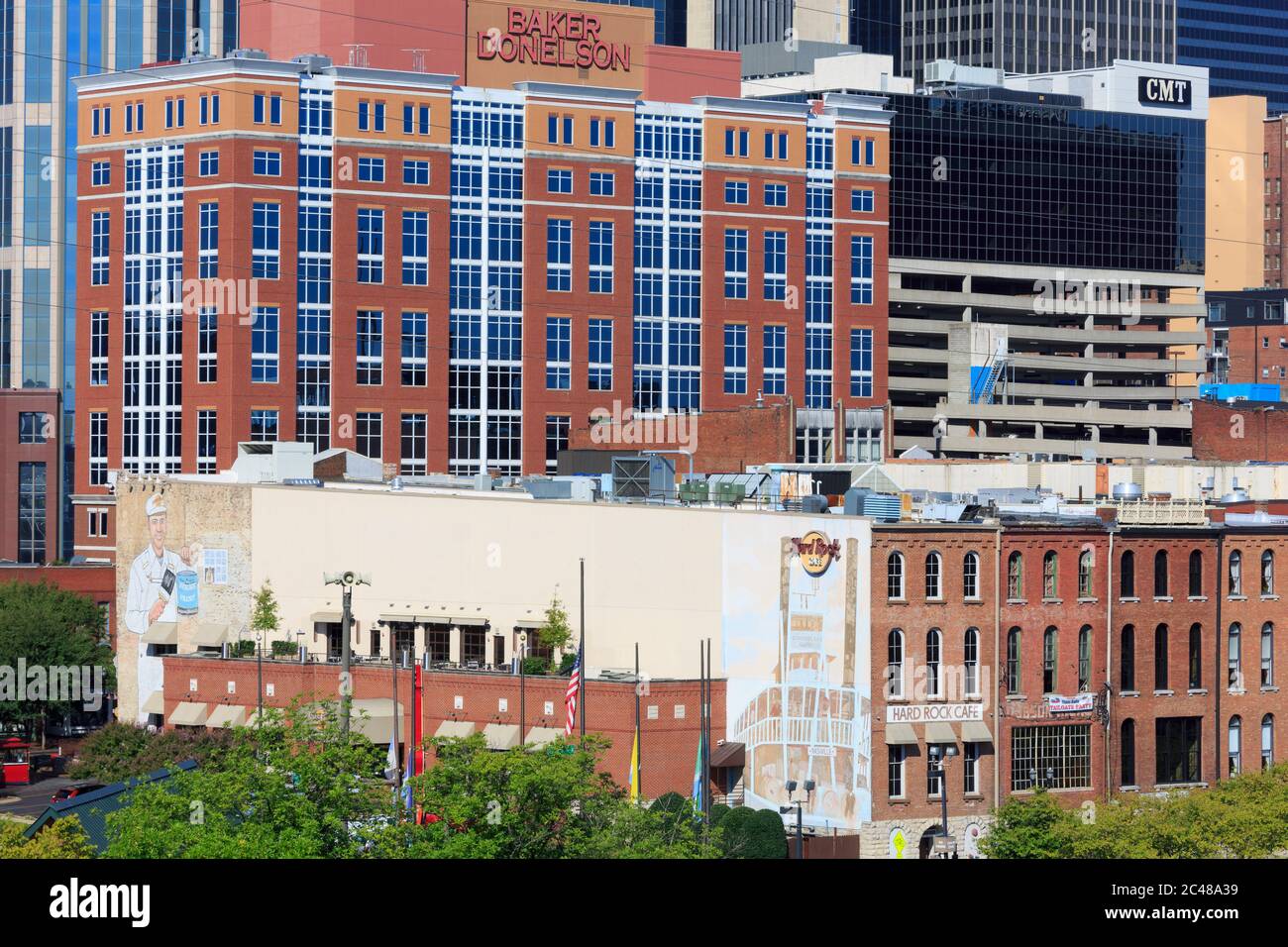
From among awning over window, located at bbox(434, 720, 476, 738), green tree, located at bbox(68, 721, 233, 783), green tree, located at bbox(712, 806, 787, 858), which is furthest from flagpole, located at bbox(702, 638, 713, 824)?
green tree, located at bbox(68, 721, 233, 783)

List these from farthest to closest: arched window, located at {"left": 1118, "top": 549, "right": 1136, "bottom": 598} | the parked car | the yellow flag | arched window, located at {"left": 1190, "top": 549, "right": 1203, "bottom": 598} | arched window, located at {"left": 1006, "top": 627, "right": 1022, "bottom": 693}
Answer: arched window, located at {"left": 1190, "top": 549, "right": 1203, "bottom": 598}
arched window, located at {"left": 1118, "top": 549, "right": 1136, "bottom": 598}
the parked car
arched window, located at {"left": 1006, "top": 627, "right": 1022, "bottom": 693}
the yellow flag

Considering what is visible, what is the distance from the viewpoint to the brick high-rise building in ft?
527

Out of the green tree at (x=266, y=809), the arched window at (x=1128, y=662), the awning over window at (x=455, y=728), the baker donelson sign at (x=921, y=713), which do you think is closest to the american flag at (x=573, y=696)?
the awning over window at (x=455, y=728)

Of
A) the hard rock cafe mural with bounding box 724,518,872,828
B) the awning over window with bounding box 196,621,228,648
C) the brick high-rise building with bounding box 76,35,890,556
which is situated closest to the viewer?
the hard rock cafe mural with bounding box 724,518,872,828

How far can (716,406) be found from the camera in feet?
570

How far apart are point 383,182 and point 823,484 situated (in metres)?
67.6

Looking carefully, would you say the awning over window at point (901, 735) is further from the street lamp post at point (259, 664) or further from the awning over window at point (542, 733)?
the street lamp post at point (259, 664)

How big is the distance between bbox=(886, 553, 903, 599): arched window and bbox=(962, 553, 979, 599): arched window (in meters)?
2.61

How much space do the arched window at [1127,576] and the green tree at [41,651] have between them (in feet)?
194

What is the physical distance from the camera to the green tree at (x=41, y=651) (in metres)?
118

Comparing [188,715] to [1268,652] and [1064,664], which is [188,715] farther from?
[1268,652]

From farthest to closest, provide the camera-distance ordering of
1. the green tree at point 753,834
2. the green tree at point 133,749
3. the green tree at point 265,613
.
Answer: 1. the green tree at point 265,613
2. the green tree at point 133,749
3. the green tree at point 753,834

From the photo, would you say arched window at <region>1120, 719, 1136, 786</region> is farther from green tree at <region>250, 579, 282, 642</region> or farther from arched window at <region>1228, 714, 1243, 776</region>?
green tree at <region>250, 579, 282, 642</region>
